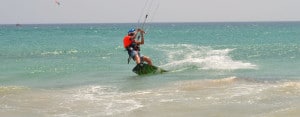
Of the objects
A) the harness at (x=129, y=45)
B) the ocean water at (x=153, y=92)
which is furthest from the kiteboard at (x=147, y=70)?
the harness at (x=129, y=45)

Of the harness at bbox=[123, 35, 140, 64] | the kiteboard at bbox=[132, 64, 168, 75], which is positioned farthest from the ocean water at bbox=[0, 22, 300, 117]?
the harness at bbox=[123, 35, 140, 64]

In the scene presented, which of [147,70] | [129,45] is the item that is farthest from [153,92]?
[129,45]

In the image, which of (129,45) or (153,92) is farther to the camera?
(129,45)

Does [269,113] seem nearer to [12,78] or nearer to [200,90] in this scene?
[200,90]

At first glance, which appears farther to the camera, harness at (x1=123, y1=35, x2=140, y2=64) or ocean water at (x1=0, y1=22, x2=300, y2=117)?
harness at (x1=123, y1=35, x2=140, y2=64)

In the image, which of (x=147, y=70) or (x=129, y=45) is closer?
(x=147, y=70)

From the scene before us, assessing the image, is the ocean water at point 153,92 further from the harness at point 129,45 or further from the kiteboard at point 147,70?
the harness at point 129,45

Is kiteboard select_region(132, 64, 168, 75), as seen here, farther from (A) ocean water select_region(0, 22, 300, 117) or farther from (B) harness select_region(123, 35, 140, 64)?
(B) harness select_region(123, 35, 140, 64)

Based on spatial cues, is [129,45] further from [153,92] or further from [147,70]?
[153,92]

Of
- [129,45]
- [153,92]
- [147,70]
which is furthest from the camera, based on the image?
[129,45]

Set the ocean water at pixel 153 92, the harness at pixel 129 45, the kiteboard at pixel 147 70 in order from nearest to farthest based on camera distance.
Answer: the ocean water at pixel 153 92 → the kiteboard at pixel 147 70 → the harness at pixel 129 45

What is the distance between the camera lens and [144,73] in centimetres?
1858

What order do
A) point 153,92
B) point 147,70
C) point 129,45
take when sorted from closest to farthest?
point 153,92
point 147,70
point 129,45

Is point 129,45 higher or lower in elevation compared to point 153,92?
higher
